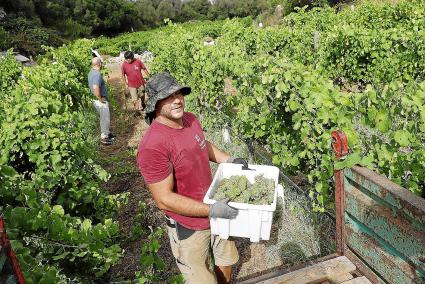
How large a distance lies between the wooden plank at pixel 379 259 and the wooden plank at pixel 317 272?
11cm

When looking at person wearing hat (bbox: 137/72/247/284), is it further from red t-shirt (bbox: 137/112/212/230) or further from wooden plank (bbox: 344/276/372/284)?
wooden plank (bbox: 344/276/372/284)

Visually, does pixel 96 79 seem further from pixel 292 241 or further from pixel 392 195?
pixel 392 195

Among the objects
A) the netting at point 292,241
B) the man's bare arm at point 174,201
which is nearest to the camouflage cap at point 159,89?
the man's bare arm at point 174,201

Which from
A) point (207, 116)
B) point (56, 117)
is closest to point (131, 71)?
point (207, 116)

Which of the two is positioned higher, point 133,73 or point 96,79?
point 96,79

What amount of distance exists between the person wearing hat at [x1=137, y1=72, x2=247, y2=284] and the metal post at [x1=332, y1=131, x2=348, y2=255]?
66 cm

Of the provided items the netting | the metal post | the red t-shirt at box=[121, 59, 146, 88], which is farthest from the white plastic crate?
the red t-shirt at box=[121, 59, 146, 88]

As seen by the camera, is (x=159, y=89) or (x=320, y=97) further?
(x=320, y=97)

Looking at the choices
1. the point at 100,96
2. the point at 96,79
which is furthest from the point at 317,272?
the point at 100,96

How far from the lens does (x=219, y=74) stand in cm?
557

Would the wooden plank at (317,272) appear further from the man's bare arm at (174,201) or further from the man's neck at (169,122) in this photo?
the man's neck at (169,122)

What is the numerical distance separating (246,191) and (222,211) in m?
0.26

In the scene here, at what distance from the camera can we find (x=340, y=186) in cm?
228

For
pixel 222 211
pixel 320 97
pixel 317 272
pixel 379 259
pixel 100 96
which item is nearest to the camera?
pixel 379 259
